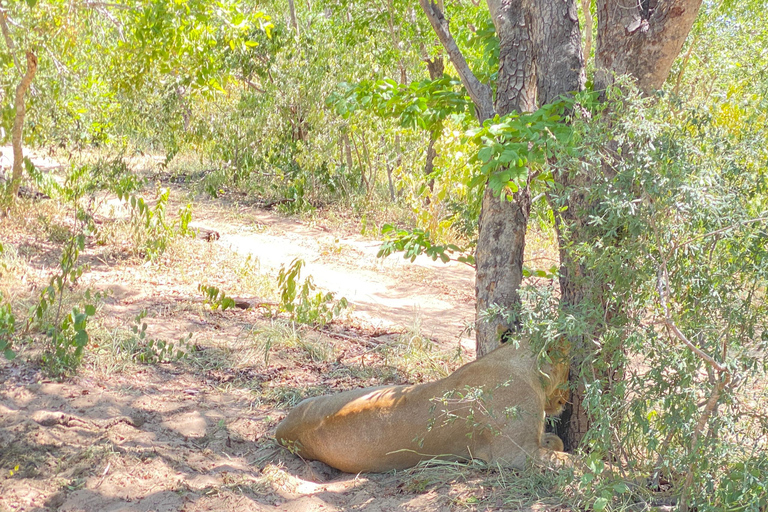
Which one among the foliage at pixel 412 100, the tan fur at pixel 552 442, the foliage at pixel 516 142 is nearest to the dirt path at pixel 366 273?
the foliage at pixel 412 100

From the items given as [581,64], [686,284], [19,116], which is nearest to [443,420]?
[686,284]

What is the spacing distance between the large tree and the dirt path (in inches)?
79.5

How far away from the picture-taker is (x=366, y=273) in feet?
30.7

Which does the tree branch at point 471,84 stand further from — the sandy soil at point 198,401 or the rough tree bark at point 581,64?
the sandy soil at point 198,401

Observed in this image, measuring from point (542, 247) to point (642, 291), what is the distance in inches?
274

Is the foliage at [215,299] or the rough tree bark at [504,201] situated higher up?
the rough tree bark at [504,201]

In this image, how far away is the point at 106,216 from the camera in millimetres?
10023

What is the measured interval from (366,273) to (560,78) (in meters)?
5.40

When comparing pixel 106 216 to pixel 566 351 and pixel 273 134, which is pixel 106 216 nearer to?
pixel 273 134

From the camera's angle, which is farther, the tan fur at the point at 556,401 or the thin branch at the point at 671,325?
the tan fur at the point at 556,401

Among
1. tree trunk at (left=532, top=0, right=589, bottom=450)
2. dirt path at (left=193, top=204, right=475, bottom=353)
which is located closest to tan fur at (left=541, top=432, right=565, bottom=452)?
tree trunk at (left=532, top=0, right=589, bottom=450)

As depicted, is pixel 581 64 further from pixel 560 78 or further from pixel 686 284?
pixel 686 284

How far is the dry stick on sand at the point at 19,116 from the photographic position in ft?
26.0

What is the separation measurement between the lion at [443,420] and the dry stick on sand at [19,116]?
5.66m
